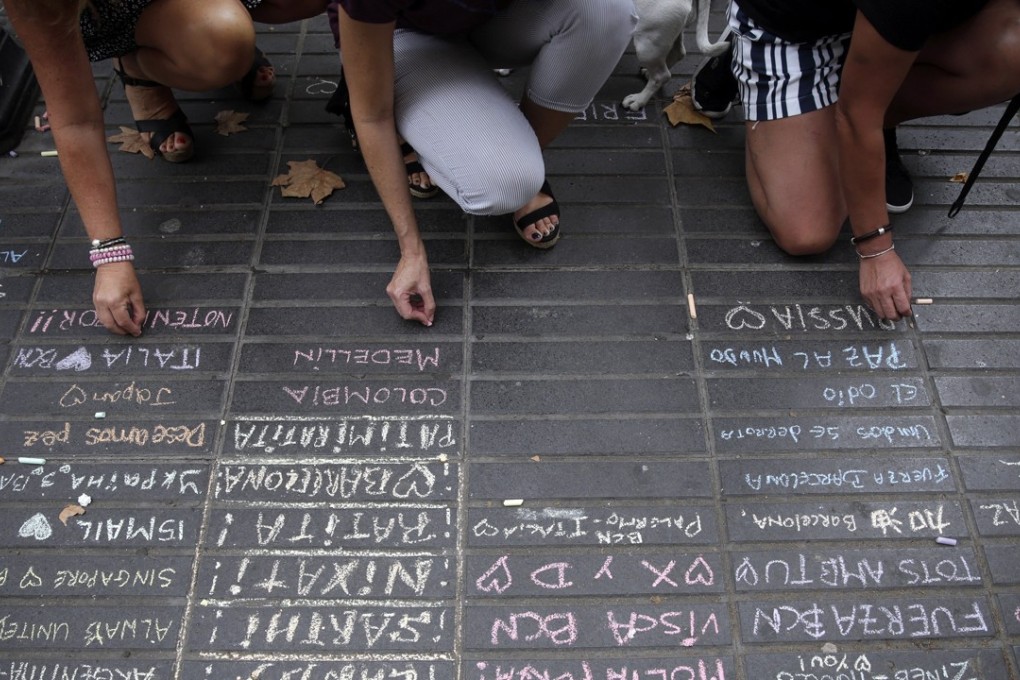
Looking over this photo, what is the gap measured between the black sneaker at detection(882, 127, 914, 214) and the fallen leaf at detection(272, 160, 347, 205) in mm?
1830

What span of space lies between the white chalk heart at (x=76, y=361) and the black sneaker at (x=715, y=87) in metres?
2.22

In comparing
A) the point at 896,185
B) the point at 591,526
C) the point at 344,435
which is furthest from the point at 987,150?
the point at 344,435

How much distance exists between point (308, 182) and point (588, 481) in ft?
4.72

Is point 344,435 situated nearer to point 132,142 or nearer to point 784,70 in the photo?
point 132,142

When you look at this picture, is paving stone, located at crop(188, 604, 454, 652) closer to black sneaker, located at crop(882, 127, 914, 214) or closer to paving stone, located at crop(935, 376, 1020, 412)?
paving stone, located at crop(935, 376, 1020, 412)

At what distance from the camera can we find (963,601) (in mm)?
2168

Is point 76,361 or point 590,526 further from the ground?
point 76,361

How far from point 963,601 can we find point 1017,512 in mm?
320

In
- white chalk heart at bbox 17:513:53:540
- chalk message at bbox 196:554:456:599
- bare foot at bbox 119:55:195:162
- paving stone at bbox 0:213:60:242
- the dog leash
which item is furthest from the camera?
bare foot at bbox 119:55:195:162

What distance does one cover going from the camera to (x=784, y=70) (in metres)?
2.75

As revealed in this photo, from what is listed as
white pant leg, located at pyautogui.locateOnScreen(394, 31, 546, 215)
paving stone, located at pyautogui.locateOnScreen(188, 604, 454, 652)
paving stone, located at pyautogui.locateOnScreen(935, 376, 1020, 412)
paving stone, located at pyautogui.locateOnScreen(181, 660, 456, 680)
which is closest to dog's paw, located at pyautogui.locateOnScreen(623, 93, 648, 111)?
white pant leg, located at pyautogui.locateOnScreen(394, 31, 546, 215)

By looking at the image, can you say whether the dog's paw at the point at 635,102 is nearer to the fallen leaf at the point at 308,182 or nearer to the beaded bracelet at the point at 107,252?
the fallen leaf at the point at 308,182

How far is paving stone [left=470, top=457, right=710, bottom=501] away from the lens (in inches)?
91.4

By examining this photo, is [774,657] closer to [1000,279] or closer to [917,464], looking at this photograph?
[917,464]
